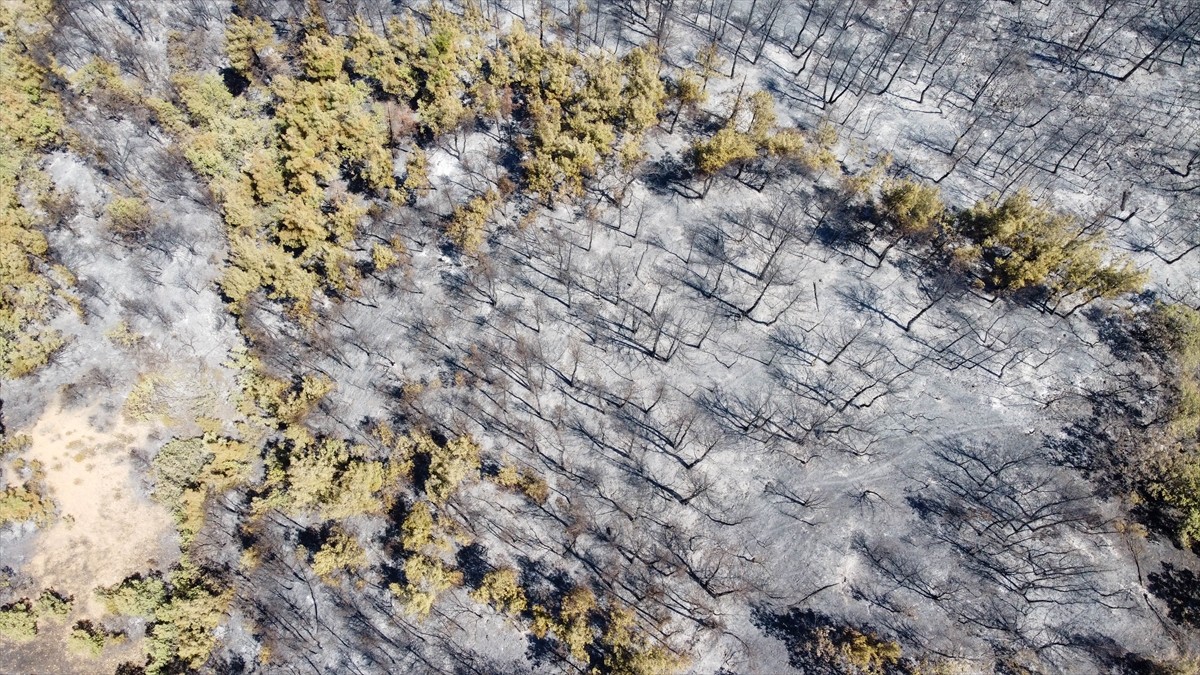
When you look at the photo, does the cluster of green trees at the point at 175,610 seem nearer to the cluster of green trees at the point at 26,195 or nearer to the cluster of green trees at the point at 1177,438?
the cluster of green trees at the point at 26,195

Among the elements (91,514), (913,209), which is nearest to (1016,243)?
(913,209)

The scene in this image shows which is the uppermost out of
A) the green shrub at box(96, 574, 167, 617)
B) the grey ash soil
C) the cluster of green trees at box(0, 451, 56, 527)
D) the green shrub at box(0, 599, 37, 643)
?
the grey ash soil

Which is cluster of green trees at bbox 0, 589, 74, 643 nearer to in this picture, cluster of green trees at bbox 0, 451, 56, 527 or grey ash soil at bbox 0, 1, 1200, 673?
grey ash soil at bbox 0, 1, 1200, 673

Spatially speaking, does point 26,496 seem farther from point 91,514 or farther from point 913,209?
point 913,209

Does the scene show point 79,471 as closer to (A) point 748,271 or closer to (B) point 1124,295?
(A) point 748,271

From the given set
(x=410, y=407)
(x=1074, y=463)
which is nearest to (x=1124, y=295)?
(x=1074, y=463)

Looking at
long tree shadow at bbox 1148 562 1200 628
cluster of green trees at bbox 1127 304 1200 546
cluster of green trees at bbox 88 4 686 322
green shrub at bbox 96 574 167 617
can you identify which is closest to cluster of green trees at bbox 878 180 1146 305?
cluster of green trees at bbox 1127 304 1200 546
